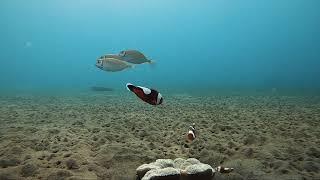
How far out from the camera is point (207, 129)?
8273mm

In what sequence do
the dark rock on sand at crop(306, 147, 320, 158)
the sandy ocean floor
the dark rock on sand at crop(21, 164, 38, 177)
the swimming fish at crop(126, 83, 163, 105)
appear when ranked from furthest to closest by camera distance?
1. the dark rock on sand at crop(306, 147, 320, 158)
2. the sandy ocean floor
3. the dark rock on sand at crop(21, 164, 38, 177)
4. the swimming fish at crop(126, 83, 163, 105)

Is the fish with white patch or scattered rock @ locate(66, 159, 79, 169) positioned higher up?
the fish with white patch

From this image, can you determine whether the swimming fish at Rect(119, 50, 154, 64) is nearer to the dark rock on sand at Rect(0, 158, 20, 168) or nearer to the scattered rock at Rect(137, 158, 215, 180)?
the scattered rock at Rect(137, 158, 215, 180)

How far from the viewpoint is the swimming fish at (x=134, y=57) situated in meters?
6.73

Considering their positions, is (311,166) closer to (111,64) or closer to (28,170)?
(111,64)

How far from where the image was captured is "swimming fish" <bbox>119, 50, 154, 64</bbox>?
6730 mm

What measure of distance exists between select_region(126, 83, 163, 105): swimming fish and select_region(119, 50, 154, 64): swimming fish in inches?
85.5

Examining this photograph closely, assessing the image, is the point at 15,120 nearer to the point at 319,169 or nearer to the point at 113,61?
the point at 113,61

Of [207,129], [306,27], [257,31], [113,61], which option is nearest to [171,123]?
[207,129]

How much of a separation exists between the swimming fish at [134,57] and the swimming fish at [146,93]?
2.17 metres

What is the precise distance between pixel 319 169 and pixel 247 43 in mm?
162198

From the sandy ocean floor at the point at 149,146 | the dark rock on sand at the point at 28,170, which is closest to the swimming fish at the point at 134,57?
the sandy ocean floor at the point at 149,146

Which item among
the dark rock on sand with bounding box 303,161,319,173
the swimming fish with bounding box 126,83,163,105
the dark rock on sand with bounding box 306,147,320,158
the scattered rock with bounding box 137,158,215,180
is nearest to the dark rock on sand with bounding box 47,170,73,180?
the scattered rock with bounding box 137,158,215,180

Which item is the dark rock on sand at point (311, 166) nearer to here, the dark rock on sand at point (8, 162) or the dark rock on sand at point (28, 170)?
the dark rock on sand at point (28, 170)
